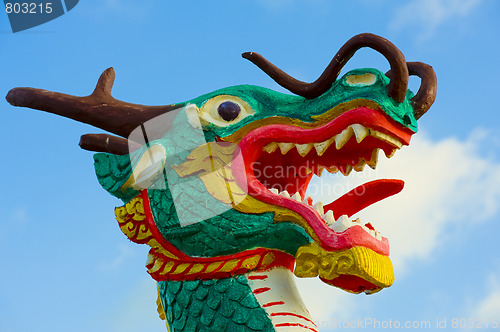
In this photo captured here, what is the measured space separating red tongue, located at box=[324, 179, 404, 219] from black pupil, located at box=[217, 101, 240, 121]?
728 mm

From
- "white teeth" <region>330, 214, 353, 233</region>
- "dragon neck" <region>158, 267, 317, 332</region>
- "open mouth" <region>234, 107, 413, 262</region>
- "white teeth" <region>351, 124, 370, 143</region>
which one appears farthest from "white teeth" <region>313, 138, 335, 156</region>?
"dragon neck" <region>158, 267, 317, 332</region>

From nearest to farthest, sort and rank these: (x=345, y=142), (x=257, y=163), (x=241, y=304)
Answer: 1. (x=241, y=304)
2. (x=345, y=142)
3. (x=257, y=163)

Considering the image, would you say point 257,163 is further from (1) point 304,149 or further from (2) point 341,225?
(2) point 341,225

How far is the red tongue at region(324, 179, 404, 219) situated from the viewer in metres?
3.59

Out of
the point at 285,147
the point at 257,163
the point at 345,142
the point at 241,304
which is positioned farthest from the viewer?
the point at 257,163

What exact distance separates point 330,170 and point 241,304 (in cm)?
87

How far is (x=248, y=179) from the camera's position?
3.29 meters

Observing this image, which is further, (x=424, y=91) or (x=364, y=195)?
(x=364, y=195)

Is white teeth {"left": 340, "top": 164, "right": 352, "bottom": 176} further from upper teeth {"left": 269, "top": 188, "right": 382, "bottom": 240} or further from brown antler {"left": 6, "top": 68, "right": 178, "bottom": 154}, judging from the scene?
brown antler {"left": 6, "top": 68, "right": 178, "bottom": 154}

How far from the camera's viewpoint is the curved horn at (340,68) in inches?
125

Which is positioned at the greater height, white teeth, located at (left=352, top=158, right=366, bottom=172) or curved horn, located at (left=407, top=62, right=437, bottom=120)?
curved horn, located at (left=407, top=62, right=437, bottom=120)

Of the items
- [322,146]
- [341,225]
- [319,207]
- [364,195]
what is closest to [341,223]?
[341,225]

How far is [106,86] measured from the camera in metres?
3.73

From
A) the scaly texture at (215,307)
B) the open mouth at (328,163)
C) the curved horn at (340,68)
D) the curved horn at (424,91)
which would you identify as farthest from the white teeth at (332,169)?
the scaly texture at (215,307)
